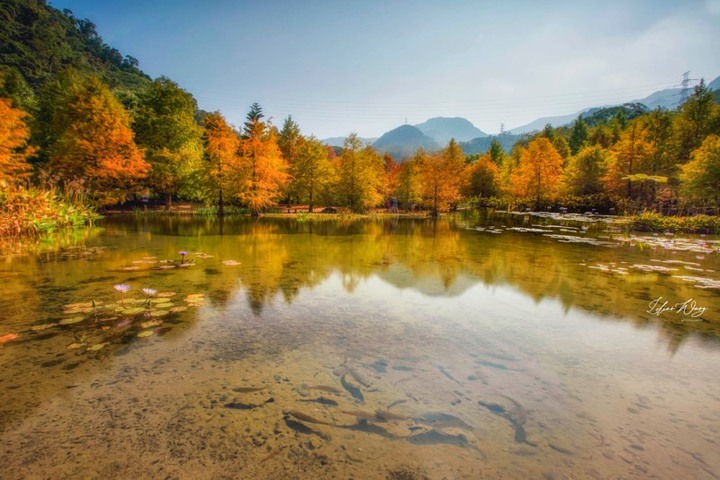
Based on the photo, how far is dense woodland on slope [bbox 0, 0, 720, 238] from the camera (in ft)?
83.6

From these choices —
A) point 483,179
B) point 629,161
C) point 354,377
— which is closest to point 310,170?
point 483,179

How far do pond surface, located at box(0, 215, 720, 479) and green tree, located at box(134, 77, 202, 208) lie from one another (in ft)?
85.6

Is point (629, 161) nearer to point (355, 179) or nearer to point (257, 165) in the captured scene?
point (355, 179)

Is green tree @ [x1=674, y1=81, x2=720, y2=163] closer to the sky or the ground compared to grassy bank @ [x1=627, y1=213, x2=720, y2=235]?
closer to the sky

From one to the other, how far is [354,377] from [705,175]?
36.5 m

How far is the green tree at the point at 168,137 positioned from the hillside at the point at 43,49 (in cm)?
4535

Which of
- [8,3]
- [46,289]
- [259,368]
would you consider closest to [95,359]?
[259,368]

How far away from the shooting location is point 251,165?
28750mm

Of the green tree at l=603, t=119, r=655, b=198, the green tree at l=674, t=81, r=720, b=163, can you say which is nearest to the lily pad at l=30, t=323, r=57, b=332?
the green tree at l=603, t=119, r=655, b=198

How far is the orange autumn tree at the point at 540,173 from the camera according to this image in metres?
43.4

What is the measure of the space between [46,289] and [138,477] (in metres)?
6.81

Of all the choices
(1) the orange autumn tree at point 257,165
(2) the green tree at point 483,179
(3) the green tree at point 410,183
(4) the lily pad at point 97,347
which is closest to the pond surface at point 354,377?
(4) the lily pad at point 97,347

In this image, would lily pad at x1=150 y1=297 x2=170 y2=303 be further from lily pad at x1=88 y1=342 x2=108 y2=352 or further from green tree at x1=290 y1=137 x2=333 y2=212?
green tree at x1=290 y1=137 x2=333 y2=212

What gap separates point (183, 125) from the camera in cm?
3384
